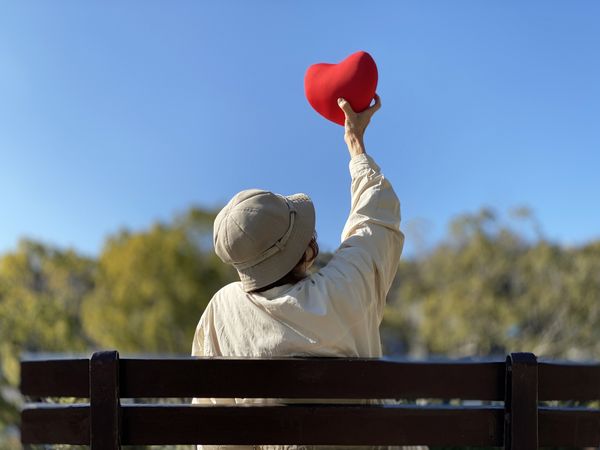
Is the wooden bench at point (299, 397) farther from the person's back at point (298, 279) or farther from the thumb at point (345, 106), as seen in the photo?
the thumb at point (345, 106)

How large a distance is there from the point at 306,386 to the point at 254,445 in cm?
20

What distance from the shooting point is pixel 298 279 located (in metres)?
1.96

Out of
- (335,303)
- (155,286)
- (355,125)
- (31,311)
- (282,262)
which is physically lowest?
(335,303)

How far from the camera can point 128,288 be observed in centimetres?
1909

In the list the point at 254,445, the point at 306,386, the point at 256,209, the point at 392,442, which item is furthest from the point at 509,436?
the point at 256,209

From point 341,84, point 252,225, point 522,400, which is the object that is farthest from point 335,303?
point 341,84

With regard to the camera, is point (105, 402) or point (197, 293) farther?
point (197, 293)

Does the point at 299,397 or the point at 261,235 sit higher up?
the point at 261,235

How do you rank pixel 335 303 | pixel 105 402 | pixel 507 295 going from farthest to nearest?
pixel 507 295 < pixel 335 303 < pixel 105 402

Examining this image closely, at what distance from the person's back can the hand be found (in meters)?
0.14

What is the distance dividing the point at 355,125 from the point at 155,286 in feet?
56.7

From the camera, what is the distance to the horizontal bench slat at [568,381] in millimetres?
1814

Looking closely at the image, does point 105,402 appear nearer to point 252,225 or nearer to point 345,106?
point 252,225

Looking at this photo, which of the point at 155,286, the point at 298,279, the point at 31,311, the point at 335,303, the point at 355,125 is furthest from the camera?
the point at 155,286
